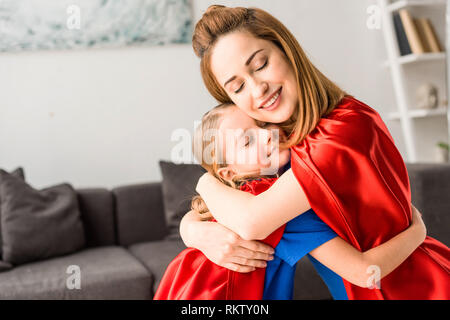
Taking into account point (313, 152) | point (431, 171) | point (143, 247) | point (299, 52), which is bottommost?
point (143, 247)

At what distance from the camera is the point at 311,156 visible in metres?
0.81

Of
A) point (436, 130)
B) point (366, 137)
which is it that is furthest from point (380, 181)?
point (436, 130)

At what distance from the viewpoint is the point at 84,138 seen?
2588 millimetres

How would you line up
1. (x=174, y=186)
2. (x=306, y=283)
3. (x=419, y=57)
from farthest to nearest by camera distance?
(x=419, y=57), (x=174, y=186), (x=306, y=283)

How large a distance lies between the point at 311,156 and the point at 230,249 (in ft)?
0.74

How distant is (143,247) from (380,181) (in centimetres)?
156

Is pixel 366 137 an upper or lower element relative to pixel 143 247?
upper

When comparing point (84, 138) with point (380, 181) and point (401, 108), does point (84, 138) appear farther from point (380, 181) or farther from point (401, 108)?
point (380, 181)

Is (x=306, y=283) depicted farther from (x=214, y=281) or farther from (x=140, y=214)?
(x=214, y=281)

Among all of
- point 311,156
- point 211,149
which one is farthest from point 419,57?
point 311,156

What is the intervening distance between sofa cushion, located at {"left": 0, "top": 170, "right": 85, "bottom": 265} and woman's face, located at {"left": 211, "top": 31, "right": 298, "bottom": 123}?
5.00 feet

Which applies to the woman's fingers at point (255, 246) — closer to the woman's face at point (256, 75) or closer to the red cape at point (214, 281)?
the red cape at point (214, 281)

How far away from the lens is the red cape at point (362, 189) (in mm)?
798

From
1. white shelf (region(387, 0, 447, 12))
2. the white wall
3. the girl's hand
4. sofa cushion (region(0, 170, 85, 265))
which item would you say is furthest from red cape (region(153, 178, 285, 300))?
white shelf (region(387, 0, 447, 12))
